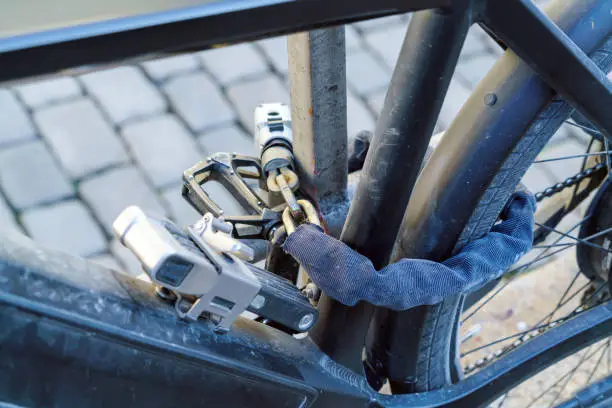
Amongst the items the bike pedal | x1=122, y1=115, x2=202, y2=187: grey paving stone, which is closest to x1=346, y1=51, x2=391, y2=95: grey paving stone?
x1=122, y1=115, x2=202, y2=187: grey paving stone

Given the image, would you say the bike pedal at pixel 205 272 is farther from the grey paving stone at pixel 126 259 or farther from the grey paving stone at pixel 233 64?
the grey paving stone at pixel 233 64

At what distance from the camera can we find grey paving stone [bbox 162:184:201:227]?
2.27 meters

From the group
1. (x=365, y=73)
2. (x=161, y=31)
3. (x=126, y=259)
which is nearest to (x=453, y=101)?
(x=365, y=73)

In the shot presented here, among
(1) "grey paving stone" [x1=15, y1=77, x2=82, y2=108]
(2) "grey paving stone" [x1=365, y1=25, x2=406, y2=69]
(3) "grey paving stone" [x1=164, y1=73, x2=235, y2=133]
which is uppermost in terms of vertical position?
(2) "grey paving stone" [x1=365, y1=25, x2=406, y2=69]

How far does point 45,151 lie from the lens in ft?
7.98

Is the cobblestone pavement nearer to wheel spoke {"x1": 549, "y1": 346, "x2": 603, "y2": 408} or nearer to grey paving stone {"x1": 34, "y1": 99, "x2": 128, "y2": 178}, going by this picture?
A: grey paving stone {"x1": 34, "y1": 99, "x2": 128, "y2": 178}

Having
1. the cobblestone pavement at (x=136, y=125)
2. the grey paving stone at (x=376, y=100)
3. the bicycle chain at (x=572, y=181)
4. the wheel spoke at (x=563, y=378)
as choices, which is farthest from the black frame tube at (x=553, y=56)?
the grey paving stone at (x=376, y=100)

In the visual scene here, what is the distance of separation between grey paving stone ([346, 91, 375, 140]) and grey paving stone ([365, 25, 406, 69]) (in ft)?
0.82

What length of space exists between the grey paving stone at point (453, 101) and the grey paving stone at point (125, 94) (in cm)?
95

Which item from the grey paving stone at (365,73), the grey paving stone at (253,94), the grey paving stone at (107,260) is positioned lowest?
the grey paving stone at (107,260)

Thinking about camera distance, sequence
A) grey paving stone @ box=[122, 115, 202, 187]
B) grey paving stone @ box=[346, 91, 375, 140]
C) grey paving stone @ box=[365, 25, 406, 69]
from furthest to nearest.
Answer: grey paving stone @ box=[365, 25, 406, 69]
grey paving stone @ box=[346, 91, 375, 140]
grey paving stone @ box=[122, 115, 202, 187]

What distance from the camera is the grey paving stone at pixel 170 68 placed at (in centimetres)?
271

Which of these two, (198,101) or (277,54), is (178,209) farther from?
(277,54)

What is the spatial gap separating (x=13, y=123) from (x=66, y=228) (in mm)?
482
